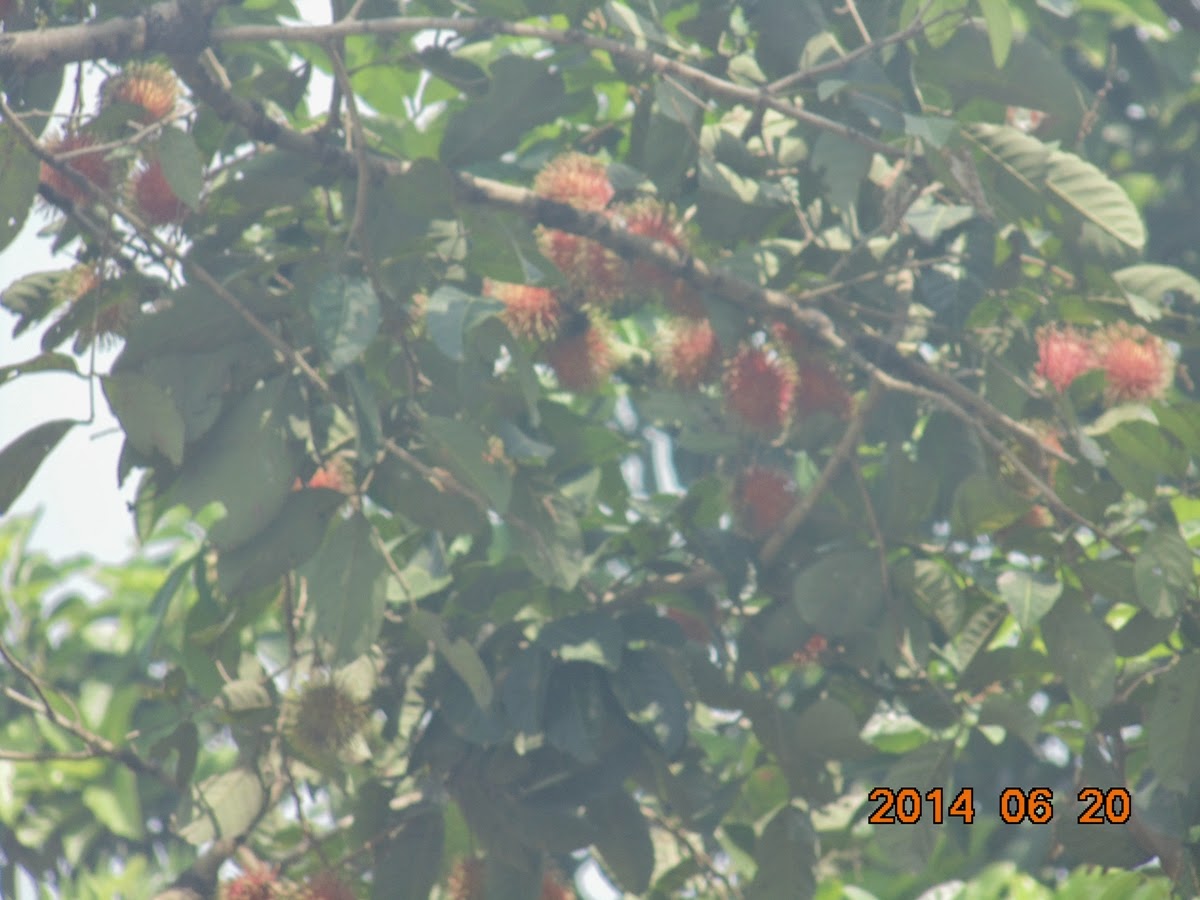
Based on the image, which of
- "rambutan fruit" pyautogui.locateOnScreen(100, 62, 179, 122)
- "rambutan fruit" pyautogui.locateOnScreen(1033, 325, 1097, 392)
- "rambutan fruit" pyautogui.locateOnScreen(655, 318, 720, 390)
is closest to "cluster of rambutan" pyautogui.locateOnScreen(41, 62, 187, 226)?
"rambutan fruit" pyautogui.locateOnScreen(100, 62, 179, 122)

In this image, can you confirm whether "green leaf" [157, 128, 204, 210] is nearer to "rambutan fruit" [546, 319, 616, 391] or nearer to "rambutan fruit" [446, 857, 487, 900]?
"rambutan fruit" [546, 319, 616, 391]

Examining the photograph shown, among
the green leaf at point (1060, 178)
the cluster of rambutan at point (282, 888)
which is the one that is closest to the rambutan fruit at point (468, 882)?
the cluster of rambutan at point (282, 888)

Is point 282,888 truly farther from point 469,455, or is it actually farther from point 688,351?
point 688,351

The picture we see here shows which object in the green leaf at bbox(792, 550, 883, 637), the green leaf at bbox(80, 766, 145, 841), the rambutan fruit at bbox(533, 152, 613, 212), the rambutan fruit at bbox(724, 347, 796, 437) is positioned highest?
the rambutan fruit at bbox(533, 152, 613, 212)

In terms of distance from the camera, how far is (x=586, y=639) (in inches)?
77.7

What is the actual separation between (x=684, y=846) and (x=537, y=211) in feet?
3.58

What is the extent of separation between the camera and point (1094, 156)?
3.25m

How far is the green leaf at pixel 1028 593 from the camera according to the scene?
171cm

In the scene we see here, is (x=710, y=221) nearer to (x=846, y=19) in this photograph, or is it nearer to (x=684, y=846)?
(x=846, y=19)

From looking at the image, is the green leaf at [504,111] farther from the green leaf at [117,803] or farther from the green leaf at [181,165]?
the green leaf at [117,803]

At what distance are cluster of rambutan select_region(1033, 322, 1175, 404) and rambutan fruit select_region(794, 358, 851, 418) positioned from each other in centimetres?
30

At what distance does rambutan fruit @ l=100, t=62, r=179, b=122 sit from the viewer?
5.98 ft

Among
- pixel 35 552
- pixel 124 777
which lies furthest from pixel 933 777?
pixel 35 552
